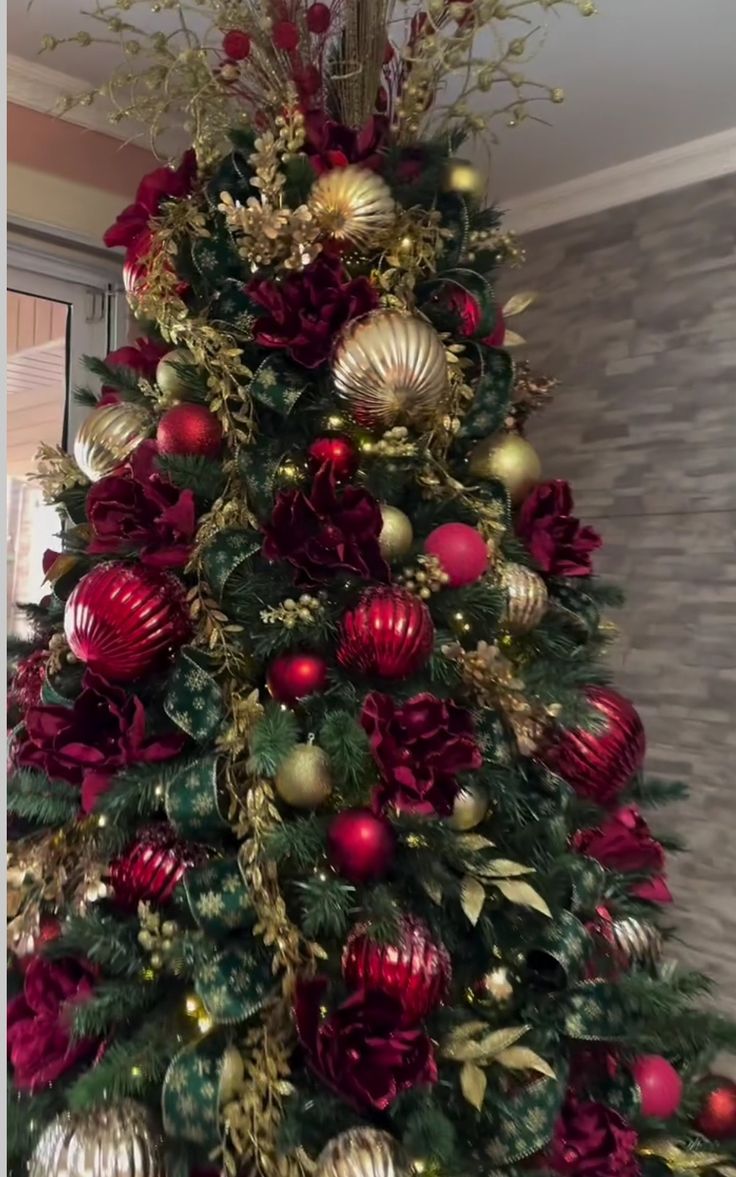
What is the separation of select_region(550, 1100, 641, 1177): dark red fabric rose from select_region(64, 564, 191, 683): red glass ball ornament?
52 centimetres

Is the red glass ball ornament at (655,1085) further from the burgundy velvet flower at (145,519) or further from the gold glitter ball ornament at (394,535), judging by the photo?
the burgundy velvet flower at (145,519)

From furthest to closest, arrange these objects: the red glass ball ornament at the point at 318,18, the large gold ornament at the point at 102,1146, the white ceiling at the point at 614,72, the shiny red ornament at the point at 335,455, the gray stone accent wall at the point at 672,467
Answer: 1. the gray stone accent wall at the point at 672,467
2. the white ceiling at the point at 614,72
3. the red glass ball ornament at the point at 318,18
4. the shiny red ornament at the point at 335,455
5. the large gold ornament at the point at 102,1146

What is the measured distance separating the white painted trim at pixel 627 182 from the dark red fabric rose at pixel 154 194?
1.02m

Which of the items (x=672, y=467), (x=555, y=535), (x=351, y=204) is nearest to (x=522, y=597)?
(x=555, y=535)

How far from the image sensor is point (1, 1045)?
0.41 metres

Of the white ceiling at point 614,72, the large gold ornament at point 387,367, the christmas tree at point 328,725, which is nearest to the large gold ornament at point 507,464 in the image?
the christmas tree at point 328,725

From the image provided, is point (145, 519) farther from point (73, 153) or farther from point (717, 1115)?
point (73, 153)

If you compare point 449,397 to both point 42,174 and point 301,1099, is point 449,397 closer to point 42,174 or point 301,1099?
point 301,1099

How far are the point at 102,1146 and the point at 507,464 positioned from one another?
70cm

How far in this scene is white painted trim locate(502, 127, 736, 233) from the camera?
67.0 inches

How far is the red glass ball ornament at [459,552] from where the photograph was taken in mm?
866

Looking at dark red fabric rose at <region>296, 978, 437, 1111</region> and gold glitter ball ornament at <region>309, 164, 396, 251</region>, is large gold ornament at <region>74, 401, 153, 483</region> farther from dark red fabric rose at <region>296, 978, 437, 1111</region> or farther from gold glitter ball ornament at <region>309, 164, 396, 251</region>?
dark red fabric rose at <region>296, 978, 437, 1111</region>

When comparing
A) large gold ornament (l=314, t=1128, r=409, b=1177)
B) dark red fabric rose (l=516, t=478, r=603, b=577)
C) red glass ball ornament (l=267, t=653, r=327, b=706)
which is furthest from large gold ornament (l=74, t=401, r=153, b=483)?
large gold ornament (l=314, t=1128, r=409, b=1177)

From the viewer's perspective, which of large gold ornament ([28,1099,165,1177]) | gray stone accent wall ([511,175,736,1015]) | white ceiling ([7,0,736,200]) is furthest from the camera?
gray stone accent wall ([511,175,736,1015])
